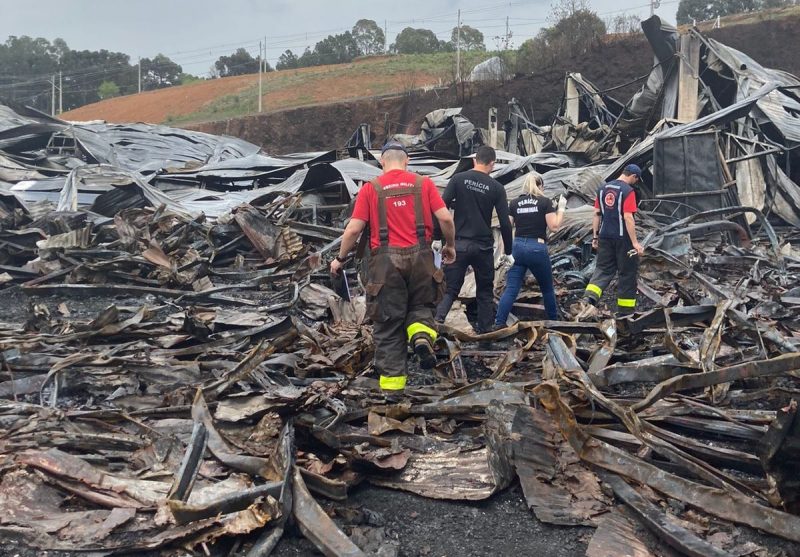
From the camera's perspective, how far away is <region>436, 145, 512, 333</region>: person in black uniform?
5.39 metres

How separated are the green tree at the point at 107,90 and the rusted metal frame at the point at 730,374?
59.8 metres

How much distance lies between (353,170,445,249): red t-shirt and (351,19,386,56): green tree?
5360 cm

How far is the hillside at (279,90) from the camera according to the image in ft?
128

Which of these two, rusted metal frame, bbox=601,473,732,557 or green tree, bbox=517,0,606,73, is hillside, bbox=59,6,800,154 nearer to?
green tree, bbox=517,0,606,73

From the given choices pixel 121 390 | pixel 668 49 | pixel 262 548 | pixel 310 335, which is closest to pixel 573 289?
pixel 310 335

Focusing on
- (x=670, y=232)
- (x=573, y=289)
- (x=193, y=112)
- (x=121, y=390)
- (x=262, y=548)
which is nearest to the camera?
(x=262, y=548)

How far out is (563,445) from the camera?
3283 mm

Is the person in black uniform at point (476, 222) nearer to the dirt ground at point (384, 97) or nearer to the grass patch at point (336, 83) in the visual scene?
the dirt ground at point (384, 97)

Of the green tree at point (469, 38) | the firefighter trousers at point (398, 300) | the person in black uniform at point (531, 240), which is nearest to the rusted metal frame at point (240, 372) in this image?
the firefighter trousers at point (398, 300)

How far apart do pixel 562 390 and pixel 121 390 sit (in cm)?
257

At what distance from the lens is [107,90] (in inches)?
2205

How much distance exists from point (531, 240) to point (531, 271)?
261mm

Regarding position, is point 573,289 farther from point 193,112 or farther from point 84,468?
point 193,112

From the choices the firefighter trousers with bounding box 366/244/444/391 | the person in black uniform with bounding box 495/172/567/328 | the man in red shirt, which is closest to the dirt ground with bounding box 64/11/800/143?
the person in black uniform with bounding box 495/172/567/328
